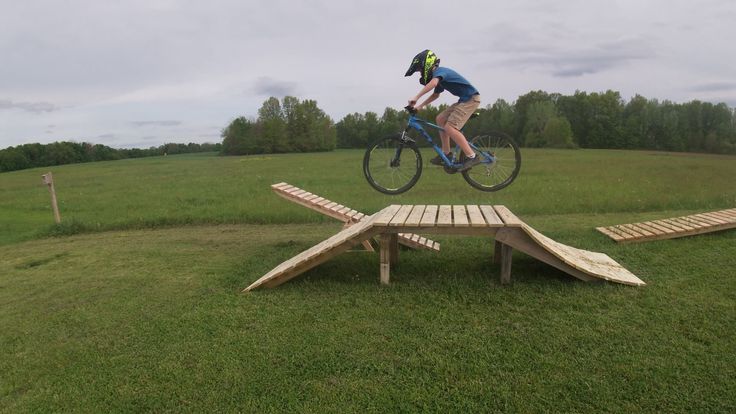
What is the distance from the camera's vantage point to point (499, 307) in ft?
21.2

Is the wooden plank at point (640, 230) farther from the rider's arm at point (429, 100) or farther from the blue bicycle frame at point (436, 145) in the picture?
the rider's arm at point (429, 100)

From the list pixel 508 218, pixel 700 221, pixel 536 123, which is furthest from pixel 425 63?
pixel 536 123

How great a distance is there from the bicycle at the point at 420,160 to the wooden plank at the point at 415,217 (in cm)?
52

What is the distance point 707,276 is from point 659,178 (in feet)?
46.9

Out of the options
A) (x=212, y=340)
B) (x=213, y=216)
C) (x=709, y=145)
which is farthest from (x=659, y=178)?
(x=212, y=340)

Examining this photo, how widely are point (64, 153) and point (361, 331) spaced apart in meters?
61.4

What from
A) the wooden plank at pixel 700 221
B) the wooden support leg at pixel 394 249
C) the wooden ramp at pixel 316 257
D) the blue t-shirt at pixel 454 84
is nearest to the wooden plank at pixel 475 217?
the wooden support leg at pixel 394 249

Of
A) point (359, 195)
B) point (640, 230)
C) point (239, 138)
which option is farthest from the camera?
point (239, 138)

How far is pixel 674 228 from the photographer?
956 centimetres

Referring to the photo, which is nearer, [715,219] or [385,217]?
[385,217]

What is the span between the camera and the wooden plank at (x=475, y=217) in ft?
22.7

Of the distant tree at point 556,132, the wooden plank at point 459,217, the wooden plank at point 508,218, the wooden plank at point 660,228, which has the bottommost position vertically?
the wooden plank at point 660,228

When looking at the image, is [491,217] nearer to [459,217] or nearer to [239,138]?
[459,217]

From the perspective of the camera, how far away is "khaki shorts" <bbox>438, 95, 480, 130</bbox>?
6383mm
